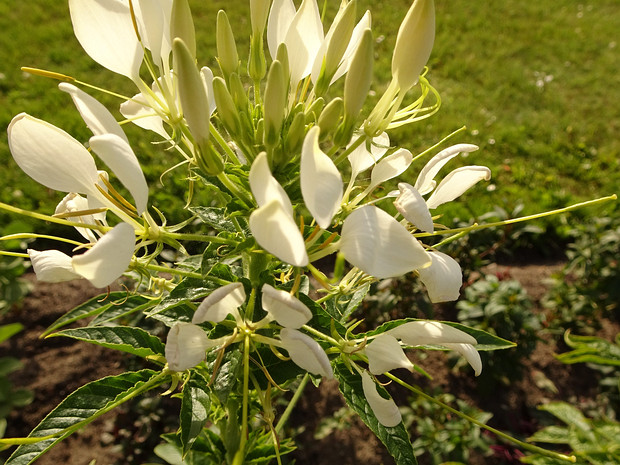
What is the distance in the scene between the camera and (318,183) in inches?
25.8

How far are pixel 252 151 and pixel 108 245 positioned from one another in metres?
0.40

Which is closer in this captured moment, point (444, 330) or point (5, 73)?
point (444, 330)

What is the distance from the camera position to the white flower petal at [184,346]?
736mm

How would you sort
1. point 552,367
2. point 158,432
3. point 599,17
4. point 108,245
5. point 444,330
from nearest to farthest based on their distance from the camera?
point 108,245, point 444,330, point 158,432, point 552,367, point 599,17

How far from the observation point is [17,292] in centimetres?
226

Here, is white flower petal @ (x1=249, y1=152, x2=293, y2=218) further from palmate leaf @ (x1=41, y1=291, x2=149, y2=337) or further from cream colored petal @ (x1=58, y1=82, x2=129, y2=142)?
palmate leaf @ (x1=41, y1=291, x2=149, y2=337)

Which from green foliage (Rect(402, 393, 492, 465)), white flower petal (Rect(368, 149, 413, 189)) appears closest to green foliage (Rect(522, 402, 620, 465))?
green foliage (Rect(402, 393, 492, 465))

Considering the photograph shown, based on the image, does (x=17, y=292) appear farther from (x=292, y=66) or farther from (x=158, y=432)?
(x=292, y=66)

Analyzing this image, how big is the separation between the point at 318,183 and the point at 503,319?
2008 millimetres

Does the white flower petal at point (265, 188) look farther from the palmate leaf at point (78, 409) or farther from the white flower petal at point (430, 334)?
the palmate leaf at point (78, 409)

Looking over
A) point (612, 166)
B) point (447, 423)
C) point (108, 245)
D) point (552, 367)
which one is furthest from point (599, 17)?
point (108, 245)

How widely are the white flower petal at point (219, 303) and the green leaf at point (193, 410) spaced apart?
0.67 feet

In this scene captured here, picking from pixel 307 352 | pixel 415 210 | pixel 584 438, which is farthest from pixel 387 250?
pixel 584 438

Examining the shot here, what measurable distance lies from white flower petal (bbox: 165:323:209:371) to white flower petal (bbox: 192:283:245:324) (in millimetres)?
36
